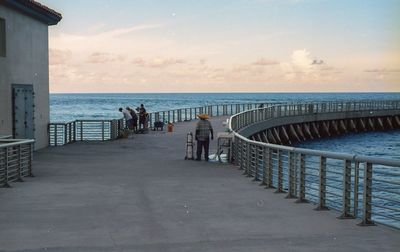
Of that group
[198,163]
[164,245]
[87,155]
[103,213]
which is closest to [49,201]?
[103,213]

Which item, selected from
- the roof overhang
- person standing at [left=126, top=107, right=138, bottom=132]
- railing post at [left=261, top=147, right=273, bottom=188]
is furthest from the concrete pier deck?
person standing at [left=126, top=107, right=138, bottom=132]

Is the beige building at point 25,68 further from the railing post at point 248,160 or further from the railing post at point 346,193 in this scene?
the railing post at point 346,193

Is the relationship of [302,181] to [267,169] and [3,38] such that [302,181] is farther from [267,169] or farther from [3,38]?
[3,38]

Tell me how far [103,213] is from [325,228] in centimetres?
401

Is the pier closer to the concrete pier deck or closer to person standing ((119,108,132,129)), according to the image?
the concrete pier deck

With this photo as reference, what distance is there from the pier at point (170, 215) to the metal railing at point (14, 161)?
1.08 ft

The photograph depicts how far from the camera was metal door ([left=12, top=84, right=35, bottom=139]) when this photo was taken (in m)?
23.6

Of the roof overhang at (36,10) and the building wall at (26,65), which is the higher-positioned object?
the roof overhang at (36,10)

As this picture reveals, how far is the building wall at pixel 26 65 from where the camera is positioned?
74.1 ft

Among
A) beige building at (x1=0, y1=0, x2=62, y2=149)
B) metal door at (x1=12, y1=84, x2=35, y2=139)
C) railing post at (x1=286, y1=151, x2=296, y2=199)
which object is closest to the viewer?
railing post at (x1=286, y1=151, x2=296, y2=199)

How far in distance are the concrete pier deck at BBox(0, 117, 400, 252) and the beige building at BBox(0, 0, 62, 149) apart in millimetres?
5987

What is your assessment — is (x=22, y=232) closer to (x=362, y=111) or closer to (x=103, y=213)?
(x=103, y=213)

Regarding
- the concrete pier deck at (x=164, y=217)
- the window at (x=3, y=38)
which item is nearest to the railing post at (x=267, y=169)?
the concrete pier deck at (x=164, y=217)

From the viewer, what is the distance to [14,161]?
54.9ft
